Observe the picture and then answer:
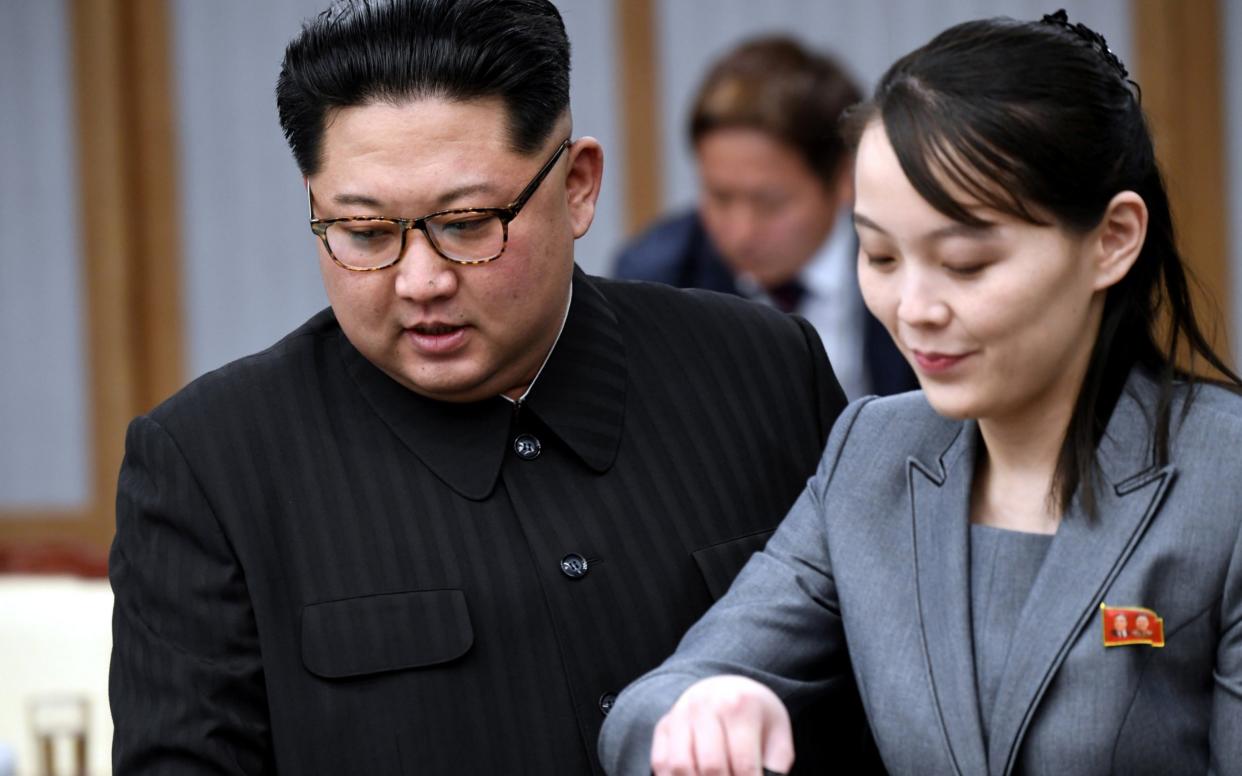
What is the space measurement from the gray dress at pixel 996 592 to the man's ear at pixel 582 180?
1.97ft

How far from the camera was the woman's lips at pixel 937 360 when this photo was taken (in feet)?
5.50

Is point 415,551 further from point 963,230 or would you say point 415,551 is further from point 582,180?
point 963,230

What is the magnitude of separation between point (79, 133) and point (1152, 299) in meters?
4.74

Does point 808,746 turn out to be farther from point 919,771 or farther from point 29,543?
point 29,543

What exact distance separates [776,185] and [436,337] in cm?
189

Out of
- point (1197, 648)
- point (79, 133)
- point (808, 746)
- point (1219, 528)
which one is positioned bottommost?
point (808, 746)

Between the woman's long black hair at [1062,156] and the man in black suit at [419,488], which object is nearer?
the woman's long black hair at [1062,156]

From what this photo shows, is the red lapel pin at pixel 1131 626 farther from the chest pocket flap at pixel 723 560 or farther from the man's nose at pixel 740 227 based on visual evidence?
the man's nose at pixel 740 227

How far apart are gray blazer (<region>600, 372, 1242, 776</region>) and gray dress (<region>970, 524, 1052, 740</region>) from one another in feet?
0.05

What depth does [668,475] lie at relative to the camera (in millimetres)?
2127

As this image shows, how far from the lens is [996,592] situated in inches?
68.7

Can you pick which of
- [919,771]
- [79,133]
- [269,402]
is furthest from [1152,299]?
[79,133]

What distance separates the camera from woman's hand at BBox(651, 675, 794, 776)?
1.60m

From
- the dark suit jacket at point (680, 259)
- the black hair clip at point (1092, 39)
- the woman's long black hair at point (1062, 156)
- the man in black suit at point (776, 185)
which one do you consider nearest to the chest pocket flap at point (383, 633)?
the woman's long black hair at point (1062, 156)
